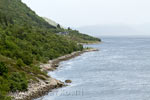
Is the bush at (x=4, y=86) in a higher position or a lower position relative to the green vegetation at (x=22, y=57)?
lower

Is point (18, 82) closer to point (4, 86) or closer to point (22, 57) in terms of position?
point (4, 86)

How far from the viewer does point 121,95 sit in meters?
60.5

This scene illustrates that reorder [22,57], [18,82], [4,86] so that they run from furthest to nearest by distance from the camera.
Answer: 1. [22,57]
2. [18,82]
3. [4,86]

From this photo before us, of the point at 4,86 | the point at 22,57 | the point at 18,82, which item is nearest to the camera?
the point at 4,86

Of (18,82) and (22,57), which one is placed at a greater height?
(22,57)

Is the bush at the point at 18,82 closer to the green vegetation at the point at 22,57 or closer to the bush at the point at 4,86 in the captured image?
the green vegetation at the point at 22,57

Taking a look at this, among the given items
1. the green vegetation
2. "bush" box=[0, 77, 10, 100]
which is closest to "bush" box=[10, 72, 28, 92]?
the green vegetation

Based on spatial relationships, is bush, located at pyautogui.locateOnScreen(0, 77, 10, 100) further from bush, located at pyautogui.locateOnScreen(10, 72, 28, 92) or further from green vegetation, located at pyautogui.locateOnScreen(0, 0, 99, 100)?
bush, located at pyautogui.locateOnScreen(10, 72, 28, 92)

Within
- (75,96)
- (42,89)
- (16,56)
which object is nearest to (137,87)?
(75,96)

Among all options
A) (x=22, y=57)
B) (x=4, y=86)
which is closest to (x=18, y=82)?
(x=4, y=86)

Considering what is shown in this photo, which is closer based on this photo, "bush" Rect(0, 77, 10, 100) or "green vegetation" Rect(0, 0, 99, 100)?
"bush" Rect(0, 77, 10, 100)

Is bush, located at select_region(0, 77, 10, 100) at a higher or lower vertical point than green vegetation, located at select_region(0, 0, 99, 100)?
lower

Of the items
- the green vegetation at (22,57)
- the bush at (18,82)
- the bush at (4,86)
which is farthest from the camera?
the green vegetation at (22,57)

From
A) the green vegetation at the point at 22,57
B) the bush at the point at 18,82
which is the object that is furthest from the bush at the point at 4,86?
the bush at the point at 18,82
